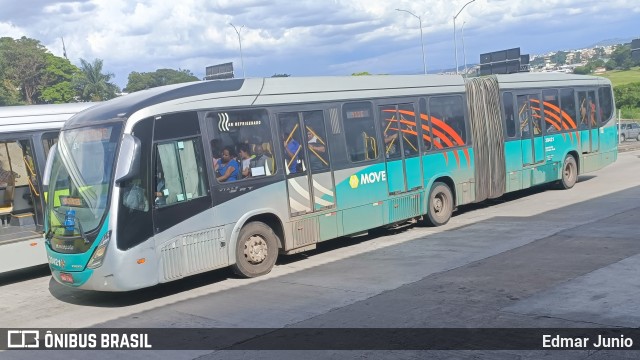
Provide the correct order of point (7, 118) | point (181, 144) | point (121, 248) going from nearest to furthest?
point (121, 248) < point (181, 144) < point (7, 118)

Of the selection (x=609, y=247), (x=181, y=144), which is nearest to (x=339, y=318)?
(x=181, y=144)

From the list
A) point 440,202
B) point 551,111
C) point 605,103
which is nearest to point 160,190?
point 440,202

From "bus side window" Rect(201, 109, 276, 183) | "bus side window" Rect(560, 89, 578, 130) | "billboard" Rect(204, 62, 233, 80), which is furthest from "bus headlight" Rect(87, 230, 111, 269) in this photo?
"billboard" Rect(204, 62, 233, 80)

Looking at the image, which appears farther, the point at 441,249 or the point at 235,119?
the point at 441,249

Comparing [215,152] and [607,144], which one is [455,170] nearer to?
[215,152]

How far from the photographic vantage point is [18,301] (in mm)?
10492

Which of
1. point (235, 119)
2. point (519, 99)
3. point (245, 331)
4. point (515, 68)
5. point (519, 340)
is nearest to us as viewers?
point (519, 340)

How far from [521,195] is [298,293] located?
1173 centimetres

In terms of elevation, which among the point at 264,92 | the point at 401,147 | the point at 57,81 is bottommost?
the point at 401,147

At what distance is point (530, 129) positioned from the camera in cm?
1789

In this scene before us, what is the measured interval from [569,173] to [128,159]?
14629 millimetres

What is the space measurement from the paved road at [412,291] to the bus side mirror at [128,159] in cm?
187

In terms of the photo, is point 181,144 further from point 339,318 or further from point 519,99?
point 519,99

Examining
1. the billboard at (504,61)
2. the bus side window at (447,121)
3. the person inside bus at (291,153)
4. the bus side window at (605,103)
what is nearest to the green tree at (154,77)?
the billboard at (504,61)
